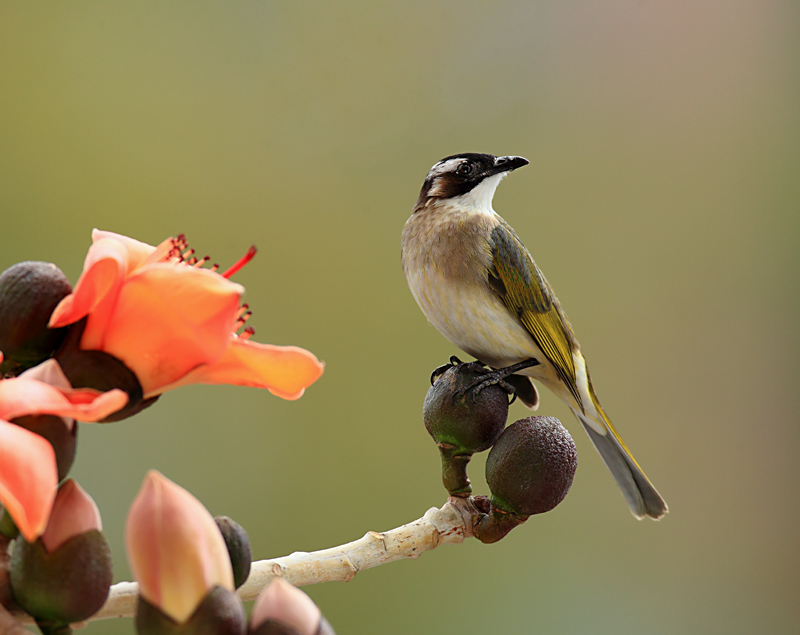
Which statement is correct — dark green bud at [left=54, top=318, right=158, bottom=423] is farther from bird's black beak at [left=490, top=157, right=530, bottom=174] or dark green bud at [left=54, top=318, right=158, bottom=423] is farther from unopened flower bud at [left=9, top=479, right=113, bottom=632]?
bird's black beak at [left=490, top=157, right=530, bottom=174]

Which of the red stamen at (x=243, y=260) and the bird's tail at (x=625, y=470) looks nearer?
the red stamen at (x=243, y=260)

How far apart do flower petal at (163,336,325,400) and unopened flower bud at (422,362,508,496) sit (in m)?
0.18

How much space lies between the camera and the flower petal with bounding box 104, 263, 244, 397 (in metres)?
0.23

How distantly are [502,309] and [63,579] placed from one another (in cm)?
61

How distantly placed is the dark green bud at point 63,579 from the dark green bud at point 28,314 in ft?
0.23

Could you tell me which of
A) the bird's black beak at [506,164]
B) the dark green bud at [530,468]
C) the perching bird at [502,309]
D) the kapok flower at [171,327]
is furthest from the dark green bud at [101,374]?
the bird's black beak at [506,164]

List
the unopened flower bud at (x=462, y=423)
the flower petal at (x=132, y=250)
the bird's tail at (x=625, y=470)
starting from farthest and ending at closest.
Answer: the bird's tail at (x=625, y=470) < the unopened flower bud at (x=462, y=423) < the flower petal at (x=132, y=250)

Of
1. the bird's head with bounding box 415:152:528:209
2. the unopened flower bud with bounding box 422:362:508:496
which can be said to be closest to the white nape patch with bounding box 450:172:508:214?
the bird's head with bounding box 415:152:528:209

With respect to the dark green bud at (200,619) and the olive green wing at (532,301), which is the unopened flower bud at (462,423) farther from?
the olive green wing at (532,301)

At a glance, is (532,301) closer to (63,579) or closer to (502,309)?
(502,309)

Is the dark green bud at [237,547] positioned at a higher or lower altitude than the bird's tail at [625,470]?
higher

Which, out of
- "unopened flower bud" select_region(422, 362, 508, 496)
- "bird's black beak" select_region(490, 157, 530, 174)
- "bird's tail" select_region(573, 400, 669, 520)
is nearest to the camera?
"unopened flower bud" select_region(422, 362, 508, 496)

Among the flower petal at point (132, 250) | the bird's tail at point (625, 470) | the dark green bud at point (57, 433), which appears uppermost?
the flower petal at point (132, 250)

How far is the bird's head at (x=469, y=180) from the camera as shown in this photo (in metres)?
0.92
